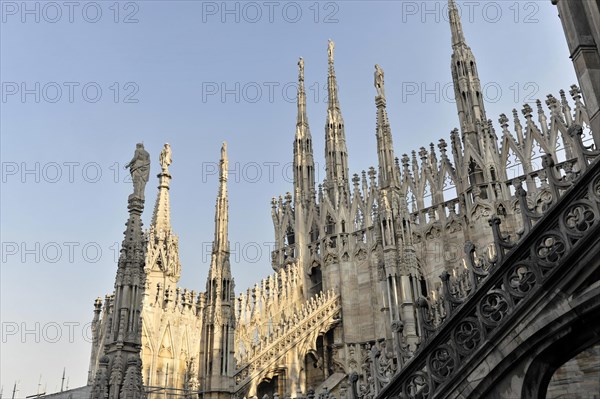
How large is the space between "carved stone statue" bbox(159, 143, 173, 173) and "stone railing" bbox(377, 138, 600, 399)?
57.5 feet

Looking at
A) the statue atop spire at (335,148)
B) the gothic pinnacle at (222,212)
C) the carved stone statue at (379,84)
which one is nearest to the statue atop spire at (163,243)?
the gothic pinnacle at (222,212)

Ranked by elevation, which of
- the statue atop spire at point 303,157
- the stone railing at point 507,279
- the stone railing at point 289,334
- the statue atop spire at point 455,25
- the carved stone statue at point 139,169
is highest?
the statue atop spire at point 455,25

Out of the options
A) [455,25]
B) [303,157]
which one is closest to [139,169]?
[303,157]

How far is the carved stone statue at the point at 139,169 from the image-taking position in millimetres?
12480

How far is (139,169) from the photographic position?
41.4 feet

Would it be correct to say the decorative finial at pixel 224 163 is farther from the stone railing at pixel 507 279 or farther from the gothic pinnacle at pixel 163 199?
the stone railing at pixel 507 279

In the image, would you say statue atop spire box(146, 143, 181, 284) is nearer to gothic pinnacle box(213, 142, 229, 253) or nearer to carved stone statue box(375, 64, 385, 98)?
gothic pinnacle box(213, 142, 229, 253)

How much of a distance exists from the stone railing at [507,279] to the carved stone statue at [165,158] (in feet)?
57.5

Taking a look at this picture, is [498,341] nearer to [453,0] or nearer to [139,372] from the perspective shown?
[139,372]

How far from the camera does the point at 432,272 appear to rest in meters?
21.9

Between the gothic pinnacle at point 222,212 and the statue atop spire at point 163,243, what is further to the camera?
the statue atop spire at point 163,243

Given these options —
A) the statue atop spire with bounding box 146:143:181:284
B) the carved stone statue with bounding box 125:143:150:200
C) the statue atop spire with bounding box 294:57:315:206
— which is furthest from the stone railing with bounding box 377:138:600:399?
the statue atop spire with bounding box 294:57:315:206

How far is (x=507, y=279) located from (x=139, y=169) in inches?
344

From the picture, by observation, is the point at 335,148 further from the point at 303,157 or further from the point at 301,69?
the point at 301,69
